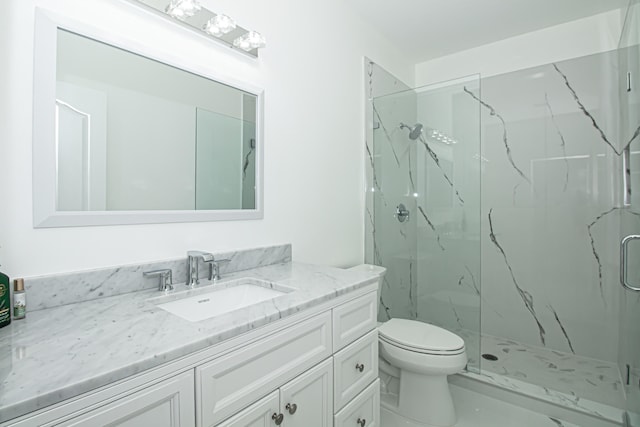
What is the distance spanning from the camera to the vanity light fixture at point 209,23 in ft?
4.00

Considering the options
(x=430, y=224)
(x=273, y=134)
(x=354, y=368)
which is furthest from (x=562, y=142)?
(x=354, y=368)

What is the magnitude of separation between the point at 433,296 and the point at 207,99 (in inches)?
80.4

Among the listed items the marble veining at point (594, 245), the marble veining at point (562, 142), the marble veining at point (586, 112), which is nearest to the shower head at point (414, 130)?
the marble veining at point (562, 142)

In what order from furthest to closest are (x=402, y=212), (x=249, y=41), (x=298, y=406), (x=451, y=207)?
(x=402, y=212) → (x=451, y=207) → (x=249, y=41) → (x=298, y=406)

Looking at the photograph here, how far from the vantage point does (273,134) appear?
1660 millimetres

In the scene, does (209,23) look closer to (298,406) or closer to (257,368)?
(257,368)

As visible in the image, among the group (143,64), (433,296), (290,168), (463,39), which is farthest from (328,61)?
(433,296)

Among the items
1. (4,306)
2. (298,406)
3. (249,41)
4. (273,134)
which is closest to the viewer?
(4,306)

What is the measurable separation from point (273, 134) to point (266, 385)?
3.82 ft

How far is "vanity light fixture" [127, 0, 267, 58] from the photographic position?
4.00 feet

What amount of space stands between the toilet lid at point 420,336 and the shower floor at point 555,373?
49 centimetres

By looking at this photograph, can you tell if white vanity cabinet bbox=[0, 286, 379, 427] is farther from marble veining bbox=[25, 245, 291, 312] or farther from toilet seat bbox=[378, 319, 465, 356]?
marble veining bbox=[25, 245, 291, 312]

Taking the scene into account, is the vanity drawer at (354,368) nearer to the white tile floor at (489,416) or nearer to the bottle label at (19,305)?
the white tile floor at (489,416)

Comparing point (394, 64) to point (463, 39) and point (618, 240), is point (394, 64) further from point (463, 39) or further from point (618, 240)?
point (618, 240)
